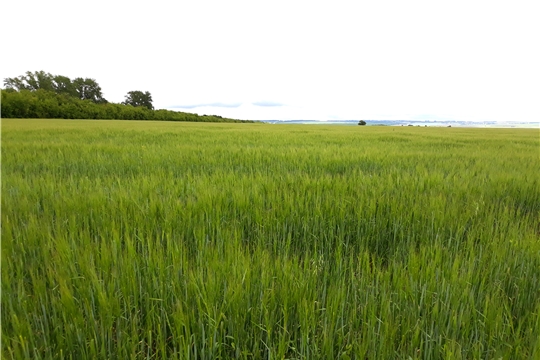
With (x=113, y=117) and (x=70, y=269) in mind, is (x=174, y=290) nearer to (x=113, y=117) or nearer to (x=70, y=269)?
(x=70, y=269)

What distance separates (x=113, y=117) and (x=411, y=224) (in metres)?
55.5

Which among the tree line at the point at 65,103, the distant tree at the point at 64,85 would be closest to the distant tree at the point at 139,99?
the tree line at the point at 65,103

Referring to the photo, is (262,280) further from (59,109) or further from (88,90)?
(88,90)

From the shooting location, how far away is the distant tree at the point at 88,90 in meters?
72.4

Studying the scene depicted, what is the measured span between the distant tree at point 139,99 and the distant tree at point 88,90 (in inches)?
307

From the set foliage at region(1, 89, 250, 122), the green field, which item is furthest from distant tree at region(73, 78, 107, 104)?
the green field

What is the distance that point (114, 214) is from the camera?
1859 millimetres

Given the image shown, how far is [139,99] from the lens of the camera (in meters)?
82.2

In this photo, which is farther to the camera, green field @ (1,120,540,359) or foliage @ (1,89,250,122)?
foliage @ (1,89,250,122)

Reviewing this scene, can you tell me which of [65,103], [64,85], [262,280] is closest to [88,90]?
[64,85]

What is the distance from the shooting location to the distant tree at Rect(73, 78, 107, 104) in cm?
7238

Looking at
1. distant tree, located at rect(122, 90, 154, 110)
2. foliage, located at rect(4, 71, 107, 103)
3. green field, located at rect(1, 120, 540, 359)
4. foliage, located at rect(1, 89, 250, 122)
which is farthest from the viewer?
distant tree, located at rect(122, 90, 154, 110)

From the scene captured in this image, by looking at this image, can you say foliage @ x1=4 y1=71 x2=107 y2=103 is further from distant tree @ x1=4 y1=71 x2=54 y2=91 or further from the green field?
the green field

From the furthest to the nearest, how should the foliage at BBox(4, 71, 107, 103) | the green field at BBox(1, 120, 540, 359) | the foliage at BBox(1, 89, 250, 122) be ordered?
the foliage at BBox(4, 71, 107, 103) < the foliage at BBox(1, 89, 250, 122) < the green field at BBox(1, 120, 540, 359)
